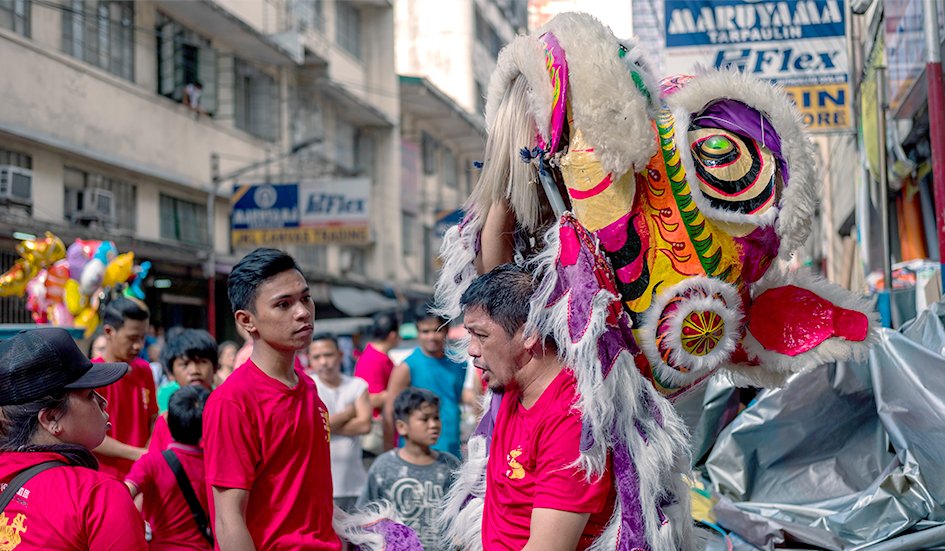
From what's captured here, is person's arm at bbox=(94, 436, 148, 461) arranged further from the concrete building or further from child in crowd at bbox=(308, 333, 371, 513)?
the concrete building

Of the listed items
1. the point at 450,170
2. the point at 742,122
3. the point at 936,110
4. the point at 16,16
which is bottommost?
the point at 742,122

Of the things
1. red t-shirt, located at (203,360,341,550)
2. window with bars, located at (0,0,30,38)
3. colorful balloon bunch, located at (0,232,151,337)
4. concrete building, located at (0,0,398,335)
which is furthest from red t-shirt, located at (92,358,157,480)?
window with bars, located at (0,0,30,38)

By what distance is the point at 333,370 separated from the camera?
6273mm

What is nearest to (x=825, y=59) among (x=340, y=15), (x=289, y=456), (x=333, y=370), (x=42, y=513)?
(x=333, y=370)

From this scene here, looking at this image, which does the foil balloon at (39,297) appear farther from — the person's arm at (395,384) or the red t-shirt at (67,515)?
the red t-shirt at (67,515)

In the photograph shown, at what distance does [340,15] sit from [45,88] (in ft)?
44.1

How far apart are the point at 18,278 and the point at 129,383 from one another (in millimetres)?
5490

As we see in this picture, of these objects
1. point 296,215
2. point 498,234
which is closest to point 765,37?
point 498,234

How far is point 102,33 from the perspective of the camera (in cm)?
1625

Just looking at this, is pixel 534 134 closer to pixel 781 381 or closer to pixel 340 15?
pixel 781 381

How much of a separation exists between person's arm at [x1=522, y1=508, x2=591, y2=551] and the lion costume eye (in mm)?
917

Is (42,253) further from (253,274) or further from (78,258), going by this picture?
(253,274)

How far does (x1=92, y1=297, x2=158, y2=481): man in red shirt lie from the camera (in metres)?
5.18

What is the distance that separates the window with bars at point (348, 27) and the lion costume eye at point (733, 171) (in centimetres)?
2461
